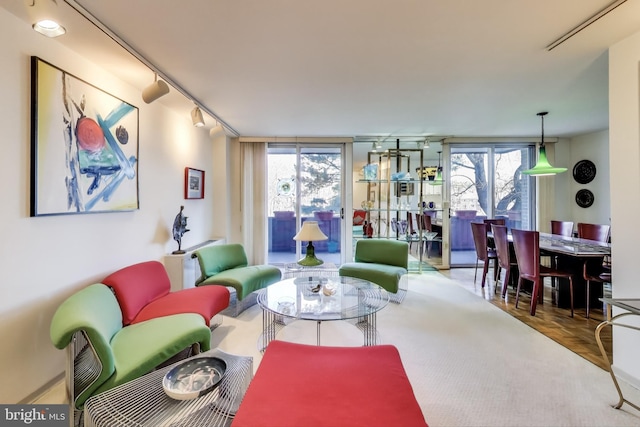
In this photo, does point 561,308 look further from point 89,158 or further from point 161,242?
point 89,158

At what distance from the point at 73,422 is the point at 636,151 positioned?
13.0 feet

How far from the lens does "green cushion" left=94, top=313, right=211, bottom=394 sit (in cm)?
156

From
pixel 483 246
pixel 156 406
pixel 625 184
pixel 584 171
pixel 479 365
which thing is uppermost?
pixel 584 171

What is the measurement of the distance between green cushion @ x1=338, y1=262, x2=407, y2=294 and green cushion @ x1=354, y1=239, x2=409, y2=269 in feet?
0.42

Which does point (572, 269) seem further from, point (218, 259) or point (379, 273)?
point (218, 259)

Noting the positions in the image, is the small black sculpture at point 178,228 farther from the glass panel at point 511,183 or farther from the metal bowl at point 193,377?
the glass panel at point 511,183

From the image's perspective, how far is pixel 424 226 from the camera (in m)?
5.43

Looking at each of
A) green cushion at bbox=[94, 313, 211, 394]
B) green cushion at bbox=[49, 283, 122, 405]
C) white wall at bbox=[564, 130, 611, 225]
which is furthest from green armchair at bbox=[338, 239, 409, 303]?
white wall at bbox=[564, 130, 611, 225]

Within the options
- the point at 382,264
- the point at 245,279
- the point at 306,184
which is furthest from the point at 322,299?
the point at 306,184

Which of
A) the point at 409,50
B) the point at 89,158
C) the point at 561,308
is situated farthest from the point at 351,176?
the point at 89,158

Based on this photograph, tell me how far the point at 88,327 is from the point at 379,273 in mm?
2830

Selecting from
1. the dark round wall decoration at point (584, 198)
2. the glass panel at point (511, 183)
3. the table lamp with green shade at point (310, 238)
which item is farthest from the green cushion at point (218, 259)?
the dark round wall decoration at point (584, 198)

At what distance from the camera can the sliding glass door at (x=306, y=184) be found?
5297 millimetres

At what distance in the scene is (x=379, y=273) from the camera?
11.4 feet
